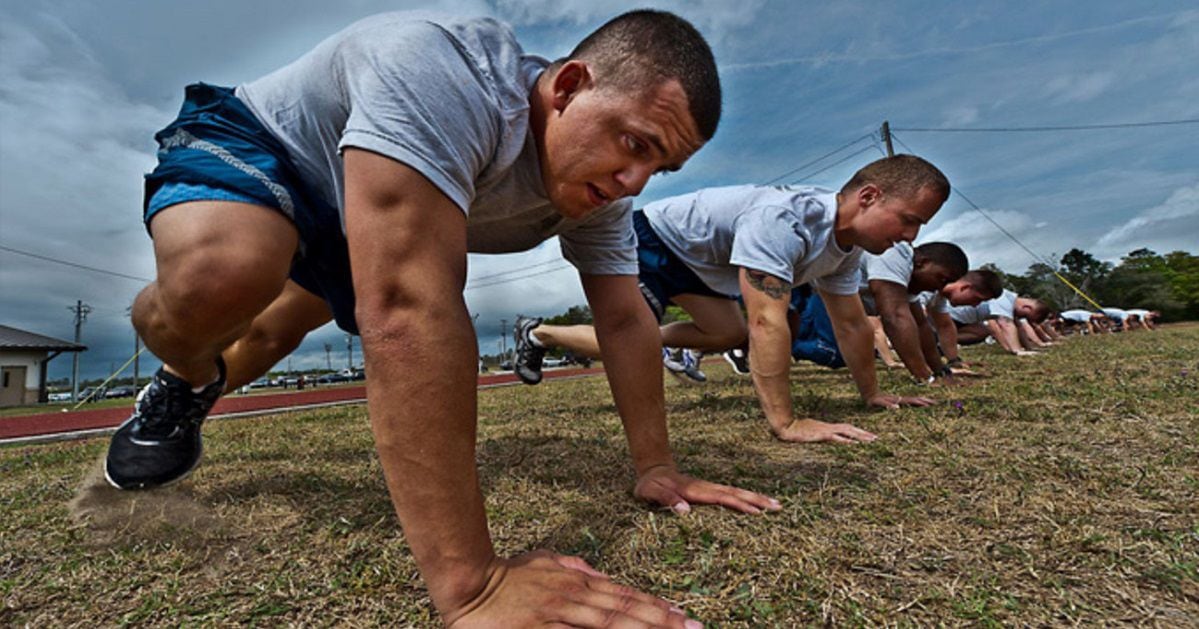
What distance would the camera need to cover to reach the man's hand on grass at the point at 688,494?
150 cm

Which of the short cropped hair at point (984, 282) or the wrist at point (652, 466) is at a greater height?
the short cropped hair at point (984, 282)

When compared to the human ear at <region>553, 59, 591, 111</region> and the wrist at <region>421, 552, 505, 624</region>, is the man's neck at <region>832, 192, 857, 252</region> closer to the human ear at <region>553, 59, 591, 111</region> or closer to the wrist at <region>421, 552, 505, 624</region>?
the human ear at <region>553, 59, 591, 111</region>

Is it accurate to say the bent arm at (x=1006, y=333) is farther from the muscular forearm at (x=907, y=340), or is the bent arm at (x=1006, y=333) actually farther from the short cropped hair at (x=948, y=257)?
the muscular forearm at (x=907, y=340)

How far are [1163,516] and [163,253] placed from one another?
2.26 meters

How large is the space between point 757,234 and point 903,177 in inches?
36.3

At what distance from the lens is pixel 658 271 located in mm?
4004

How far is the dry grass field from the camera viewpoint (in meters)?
1.04

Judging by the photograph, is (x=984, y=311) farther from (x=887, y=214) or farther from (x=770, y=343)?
(x=770, y=343)

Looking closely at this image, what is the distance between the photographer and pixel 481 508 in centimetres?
101

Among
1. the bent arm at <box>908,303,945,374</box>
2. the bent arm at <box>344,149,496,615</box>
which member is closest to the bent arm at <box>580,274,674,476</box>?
the bent arm at <box>344,149,496,615</box>

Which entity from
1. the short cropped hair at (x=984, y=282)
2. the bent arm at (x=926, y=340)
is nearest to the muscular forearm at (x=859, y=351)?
the bent arm at (x=926, y=340)

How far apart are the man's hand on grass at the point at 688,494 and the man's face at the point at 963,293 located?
5659mm

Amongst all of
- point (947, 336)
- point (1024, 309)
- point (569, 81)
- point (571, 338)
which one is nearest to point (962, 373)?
point (947, 336)

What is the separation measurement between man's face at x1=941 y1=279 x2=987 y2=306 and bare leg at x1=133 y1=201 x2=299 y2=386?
6.35 metres
